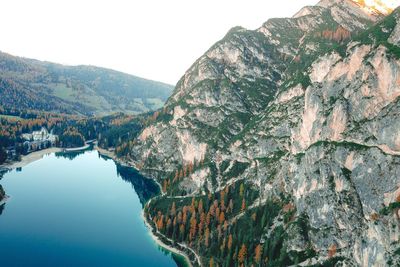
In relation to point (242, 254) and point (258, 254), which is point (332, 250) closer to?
point (258, 254)

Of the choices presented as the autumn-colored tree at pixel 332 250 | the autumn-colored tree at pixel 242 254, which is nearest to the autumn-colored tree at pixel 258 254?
the autumn-colored tree at pixel 242 254

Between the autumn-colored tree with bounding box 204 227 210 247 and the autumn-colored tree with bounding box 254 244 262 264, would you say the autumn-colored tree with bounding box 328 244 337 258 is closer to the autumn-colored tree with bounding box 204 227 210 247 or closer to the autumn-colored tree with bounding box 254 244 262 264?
the autumn-colored tree with bounding box 254 244 262 264

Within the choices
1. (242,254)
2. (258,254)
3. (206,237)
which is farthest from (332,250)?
(206,237)

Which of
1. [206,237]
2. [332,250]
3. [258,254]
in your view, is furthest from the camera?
[206,237]

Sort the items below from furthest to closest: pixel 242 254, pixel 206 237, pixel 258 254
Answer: pixel 206 237, pixel 242 254, pixel 258 254

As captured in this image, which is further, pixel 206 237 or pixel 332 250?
pixel 206 237

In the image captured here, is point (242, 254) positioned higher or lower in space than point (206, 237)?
higher

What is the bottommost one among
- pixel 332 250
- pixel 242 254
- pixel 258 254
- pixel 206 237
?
pixel 206 237

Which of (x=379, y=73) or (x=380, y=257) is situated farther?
(x=379, y=73)

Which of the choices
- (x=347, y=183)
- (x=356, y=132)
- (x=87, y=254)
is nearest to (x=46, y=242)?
(x=87, y=254)

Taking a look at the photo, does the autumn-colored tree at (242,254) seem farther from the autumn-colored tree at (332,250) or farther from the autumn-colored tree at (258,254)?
the autumn-colored tree at (332,250)

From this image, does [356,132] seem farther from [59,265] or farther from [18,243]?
[18,243]
